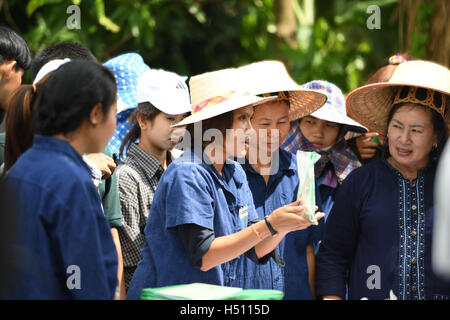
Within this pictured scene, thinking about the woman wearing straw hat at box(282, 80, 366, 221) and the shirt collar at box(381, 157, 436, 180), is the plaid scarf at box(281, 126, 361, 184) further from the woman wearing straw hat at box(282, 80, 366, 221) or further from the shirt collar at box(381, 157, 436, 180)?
the shirt collar at box(381, 157, 436, 180)

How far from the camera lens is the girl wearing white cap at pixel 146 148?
124 inches

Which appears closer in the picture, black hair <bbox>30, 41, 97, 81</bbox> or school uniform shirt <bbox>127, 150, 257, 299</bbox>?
school uniform shirt <bbox>127, 150, 257, 299</bbox>

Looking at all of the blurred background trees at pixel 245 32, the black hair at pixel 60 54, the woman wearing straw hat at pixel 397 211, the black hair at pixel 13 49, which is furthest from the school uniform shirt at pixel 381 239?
the blurred background trees at pixel 245 32


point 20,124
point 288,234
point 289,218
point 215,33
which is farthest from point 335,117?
point 215,33

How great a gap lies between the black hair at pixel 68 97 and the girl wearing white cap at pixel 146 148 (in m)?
1.23

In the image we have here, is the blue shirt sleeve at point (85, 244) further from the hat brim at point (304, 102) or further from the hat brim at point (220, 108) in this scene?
the hat brim at point (304, 102)

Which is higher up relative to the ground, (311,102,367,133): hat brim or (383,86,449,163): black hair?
(311,102,367,133): hat brim

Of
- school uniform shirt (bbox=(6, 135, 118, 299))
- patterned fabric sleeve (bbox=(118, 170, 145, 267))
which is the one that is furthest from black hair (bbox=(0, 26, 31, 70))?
school uniform shirt (bbox=(6, 135, 118, 299))

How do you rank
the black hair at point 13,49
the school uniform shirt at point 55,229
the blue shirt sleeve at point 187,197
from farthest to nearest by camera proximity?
1. the black hair at point 13,49
2. the blue shirt sleeve at point 187,197
3. the school uniform shirt at point 55,229

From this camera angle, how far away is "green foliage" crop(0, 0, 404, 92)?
21.8 feet

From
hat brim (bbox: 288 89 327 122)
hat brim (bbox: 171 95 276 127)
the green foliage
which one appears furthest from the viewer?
the green foliage

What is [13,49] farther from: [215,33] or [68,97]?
[215,33]

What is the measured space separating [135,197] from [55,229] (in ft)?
4.48

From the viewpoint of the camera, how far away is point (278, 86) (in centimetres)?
336
